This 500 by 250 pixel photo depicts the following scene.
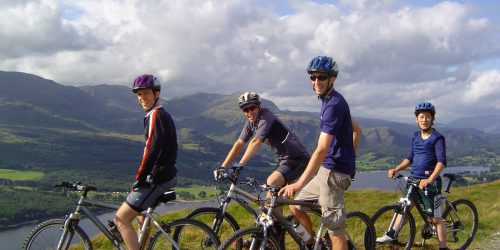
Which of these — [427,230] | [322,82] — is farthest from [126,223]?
[427,230]

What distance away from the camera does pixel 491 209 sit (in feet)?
52.3

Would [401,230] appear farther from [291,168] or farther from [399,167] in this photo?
[291,168]

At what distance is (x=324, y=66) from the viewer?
637 cm

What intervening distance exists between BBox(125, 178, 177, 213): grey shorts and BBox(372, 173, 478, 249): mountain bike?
4513 millimetres

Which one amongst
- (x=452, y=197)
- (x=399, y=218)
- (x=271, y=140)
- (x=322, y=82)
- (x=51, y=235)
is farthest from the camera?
(x=452, y=197)

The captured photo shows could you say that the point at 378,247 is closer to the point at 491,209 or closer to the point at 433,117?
the point at 433,117

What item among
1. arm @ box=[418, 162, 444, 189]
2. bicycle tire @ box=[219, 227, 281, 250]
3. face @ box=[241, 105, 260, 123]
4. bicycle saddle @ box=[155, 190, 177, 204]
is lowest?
bicycle tire @ box=[219, 227, 281, 250]

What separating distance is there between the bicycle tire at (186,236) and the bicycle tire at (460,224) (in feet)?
20.3

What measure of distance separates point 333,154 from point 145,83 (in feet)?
10.4

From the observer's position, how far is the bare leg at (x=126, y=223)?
6.82m

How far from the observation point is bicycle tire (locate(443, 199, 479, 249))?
412 inches

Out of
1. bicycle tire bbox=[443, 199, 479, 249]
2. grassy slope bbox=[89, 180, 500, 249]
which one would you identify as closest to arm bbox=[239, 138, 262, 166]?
grassy slope bbox=[89, 180, 500, 249]

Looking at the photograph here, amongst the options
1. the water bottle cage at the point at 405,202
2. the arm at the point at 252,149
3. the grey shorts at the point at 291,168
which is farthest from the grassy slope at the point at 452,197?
the arm at the point at 252,149

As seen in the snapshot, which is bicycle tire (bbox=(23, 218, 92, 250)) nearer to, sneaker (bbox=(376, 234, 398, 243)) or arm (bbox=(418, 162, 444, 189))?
sneaker (bbox=(376, 234, 398, 243))
